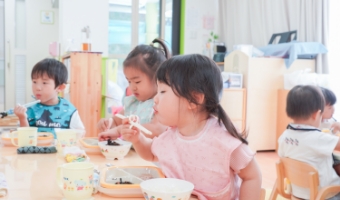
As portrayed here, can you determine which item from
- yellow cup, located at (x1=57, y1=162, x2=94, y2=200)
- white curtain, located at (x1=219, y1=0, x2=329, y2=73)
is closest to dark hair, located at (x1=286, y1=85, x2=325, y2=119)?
yellow cup, located at (x1=57, y1=162, x2=94, y2=200)

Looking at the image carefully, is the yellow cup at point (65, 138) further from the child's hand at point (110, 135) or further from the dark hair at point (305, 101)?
the dark hair at point (305, 101)

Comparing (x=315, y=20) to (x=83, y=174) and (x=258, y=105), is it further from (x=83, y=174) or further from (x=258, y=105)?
(x=83, y=174)

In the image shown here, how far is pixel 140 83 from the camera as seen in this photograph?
142cm

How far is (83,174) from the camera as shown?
0.78 metres

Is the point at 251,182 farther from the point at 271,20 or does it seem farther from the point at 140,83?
the point at 271,20

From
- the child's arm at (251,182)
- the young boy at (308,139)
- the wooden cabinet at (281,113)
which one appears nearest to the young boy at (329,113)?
the young boy at (308,139)

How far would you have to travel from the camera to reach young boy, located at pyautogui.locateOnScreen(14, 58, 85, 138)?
1.82 m

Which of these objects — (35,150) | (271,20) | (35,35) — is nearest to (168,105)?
(35,150)

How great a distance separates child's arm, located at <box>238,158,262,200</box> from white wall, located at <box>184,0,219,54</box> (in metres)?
5.02

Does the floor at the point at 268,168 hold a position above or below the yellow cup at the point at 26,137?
below

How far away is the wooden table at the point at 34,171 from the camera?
2.67 feet


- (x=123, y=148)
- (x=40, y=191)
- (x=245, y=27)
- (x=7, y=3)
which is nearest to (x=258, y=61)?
(x=245, y=27)

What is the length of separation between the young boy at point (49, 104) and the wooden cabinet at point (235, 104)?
2.76 meters

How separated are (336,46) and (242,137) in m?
3.70
